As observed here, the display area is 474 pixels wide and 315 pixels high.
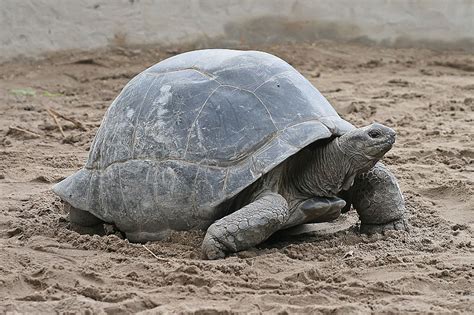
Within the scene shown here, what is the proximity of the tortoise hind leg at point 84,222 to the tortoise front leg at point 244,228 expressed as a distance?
3.17ft

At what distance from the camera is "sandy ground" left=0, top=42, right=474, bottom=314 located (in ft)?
13.3

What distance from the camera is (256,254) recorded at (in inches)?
187

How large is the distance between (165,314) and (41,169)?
10.7 ft

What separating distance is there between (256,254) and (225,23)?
6.87 meters

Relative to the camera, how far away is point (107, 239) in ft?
16.5

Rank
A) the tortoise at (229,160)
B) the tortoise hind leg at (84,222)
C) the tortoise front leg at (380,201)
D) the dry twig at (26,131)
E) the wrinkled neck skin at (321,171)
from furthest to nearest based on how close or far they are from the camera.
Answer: the dry twig at (26,131) → the tortoise hind leg at (84,222) → the tortoise front leg at (380,201) → the wrinkled neck skin at (321,171) → the tortoise at (229,160)

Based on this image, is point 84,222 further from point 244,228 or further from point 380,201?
point 380,201

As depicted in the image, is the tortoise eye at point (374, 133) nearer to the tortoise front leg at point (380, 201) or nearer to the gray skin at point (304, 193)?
the gray skin at point (304, 193)

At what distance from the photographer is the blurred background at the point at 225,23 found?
10.8m

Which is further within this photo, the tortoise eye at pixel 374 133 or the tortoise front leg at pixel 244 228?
the tortoise eye at pixel 374 133

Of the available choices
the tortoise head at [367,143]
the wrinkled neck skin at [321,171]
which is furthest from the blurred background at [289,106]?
the tortoise head at [367,143]

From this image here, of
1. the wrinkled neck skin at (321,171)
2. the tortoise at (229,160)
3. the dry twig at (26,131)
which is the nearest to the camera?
the tortoise at (229,160)

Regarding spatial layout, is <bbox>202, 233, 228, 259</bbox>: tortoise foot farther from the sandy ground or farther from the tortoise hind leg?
the tortoise hind leg

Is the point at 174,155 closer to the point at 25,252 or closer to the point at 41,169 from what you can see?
the point at 25,252
